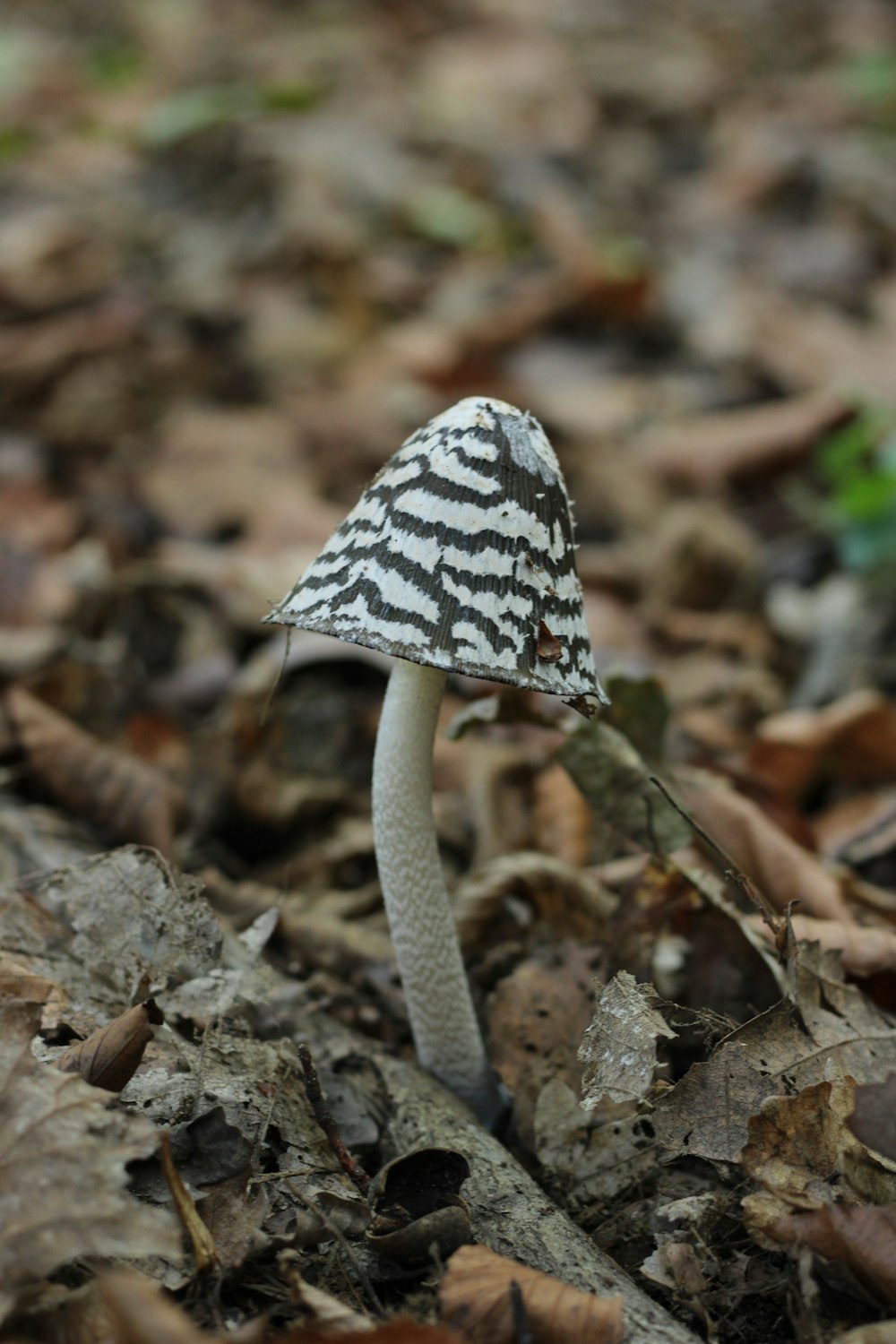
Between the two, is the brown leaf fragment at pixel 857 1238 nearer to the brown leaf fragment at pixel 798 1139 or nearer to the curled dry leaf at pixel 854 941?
the brown leaf fragment at pixel 798 1139

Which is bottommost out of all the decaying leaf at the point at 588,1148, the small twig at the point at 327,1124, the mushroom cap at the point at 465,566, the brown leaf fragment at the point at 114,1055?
the decaying leaf at the point at 588,1148

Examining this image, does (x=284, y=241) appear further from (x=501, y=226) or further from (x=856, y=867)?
(x=856, y=867)

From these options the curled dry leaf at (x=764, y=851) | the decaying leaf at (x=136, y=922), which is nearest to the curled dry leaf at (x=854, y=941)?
the curled dry leaf at (x=764, y=851)

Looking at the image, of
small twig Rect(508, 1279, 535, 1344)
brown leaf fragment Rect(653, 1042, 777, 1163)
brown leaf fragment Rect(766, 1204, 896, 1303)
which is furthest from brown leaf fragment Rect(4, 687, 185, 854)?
brown leaf fragment Rect(766, 1204, 896, 1303)

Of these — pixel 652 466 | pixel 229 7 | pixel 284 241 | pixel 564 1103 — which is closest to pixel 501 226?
pixel 284 241

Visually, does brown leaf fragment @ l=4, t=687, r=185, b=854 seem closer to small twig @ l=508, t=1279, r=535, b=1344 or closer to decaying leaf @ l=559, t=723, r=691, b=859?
decaying leaf @ l=559, t=723, r=691, b=859

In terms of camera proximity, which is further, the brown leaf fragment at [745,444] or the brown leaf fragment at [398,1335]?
the brown leaf fragment at [745,444]
